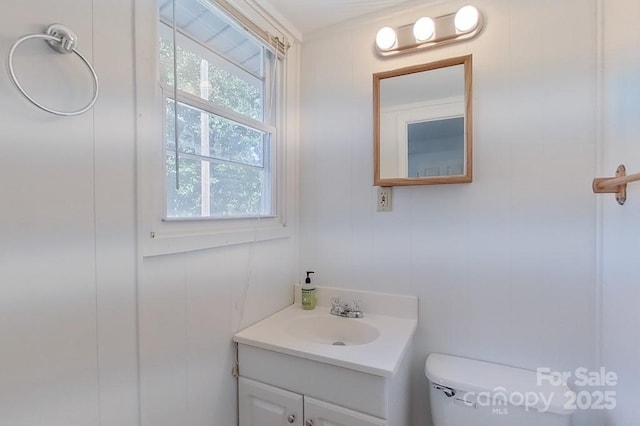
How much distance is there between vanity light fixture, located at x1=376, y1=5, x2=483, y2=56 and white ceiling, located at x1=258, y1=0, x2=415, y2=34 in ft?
0.42

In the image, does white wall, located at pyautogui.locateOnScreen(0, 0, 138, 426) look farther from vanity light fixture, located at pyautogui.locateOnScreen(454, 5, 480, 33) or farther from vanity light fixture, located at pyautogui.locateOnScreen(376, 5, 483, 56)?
vanity light fixture, located at pyautogui.locateOnScreen(454, 5, 480, 33)

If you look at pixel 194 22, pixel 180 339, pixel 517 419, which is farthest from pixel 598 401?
pixel 194 22

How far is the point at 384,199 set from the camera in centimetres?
154

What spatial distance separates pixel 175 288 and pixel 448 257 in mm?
1132

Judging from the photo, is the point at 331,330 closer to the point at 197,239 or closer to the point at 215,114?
the point at 197,239

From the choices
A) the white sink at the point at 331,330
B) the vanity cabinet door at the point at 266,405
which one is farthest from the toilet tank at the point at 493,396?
the vanity cabinet door at the point at 266,405

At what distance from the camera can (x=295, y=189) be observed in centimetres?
174

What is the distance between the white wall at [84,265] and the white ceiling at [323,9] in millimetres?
780

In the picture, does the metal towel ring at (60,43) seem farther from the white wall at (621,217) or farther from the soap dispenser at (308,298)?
the white wall at (621,217)

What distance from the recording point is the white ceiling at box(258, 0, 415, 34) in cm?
147

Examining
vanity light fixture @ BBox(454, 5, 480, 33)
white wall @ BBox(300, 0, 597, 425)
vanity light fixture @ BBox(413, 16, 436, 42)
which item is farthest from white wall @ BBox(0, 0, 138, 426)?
vanity light fixture @ BBox(454, 5, 480, 33)

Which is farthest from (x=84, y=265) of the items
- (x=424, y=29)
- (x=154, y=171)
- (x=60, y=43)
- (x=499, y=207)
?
(x=424, y=29)

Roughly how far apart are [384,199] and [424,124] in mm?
393

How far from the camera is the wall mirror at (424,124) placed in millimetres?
1358
